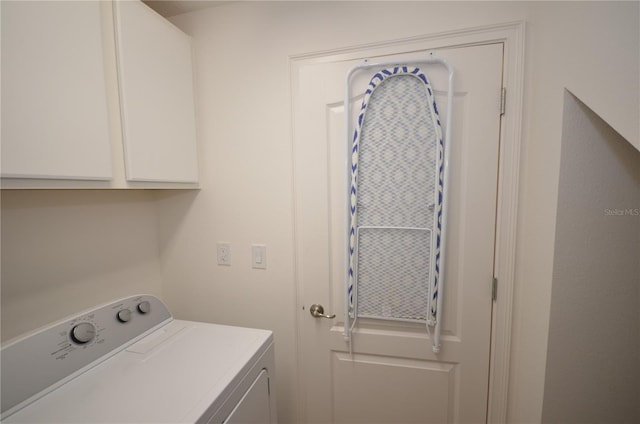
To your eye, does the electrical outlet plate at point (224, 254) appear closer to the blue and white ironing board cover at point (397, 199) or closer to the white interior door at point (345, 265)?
the white interior door at point (345, 265)

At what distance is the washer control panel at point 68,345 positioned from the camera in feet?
2.19

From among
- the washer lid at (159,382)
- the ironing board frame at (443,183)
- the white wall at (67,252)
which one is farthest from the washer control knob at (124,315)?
the ironing board frame at (443,183)

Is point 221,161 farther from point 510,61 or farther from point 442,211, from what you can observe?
point 510,61

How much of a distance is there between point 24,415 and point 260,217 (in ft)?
3.09

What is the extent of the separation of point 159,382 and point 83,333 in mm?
325

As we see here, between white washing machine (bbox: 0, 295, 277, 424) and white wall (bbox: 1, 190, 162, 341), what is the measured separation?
0.28m

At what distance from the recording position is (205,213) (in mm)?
1370

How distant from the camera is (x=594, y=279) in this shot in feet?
2.70

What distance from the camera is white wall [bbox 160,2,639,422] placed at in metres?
0.77

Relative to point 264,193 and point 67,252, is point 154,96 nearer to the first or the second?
point 264,193

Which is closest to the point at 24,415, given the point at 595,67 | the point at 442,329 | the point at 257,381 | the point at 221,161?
the point at 257,381

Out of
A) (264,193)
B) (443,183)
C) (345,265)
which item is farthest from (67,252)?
A: (443,183)

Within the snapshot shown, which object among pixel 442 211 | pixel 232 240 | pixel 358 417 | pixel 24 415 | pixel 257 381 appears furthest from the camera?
pixel 232 240

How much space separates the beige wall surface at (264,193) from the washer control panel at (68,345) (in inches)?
11.1
